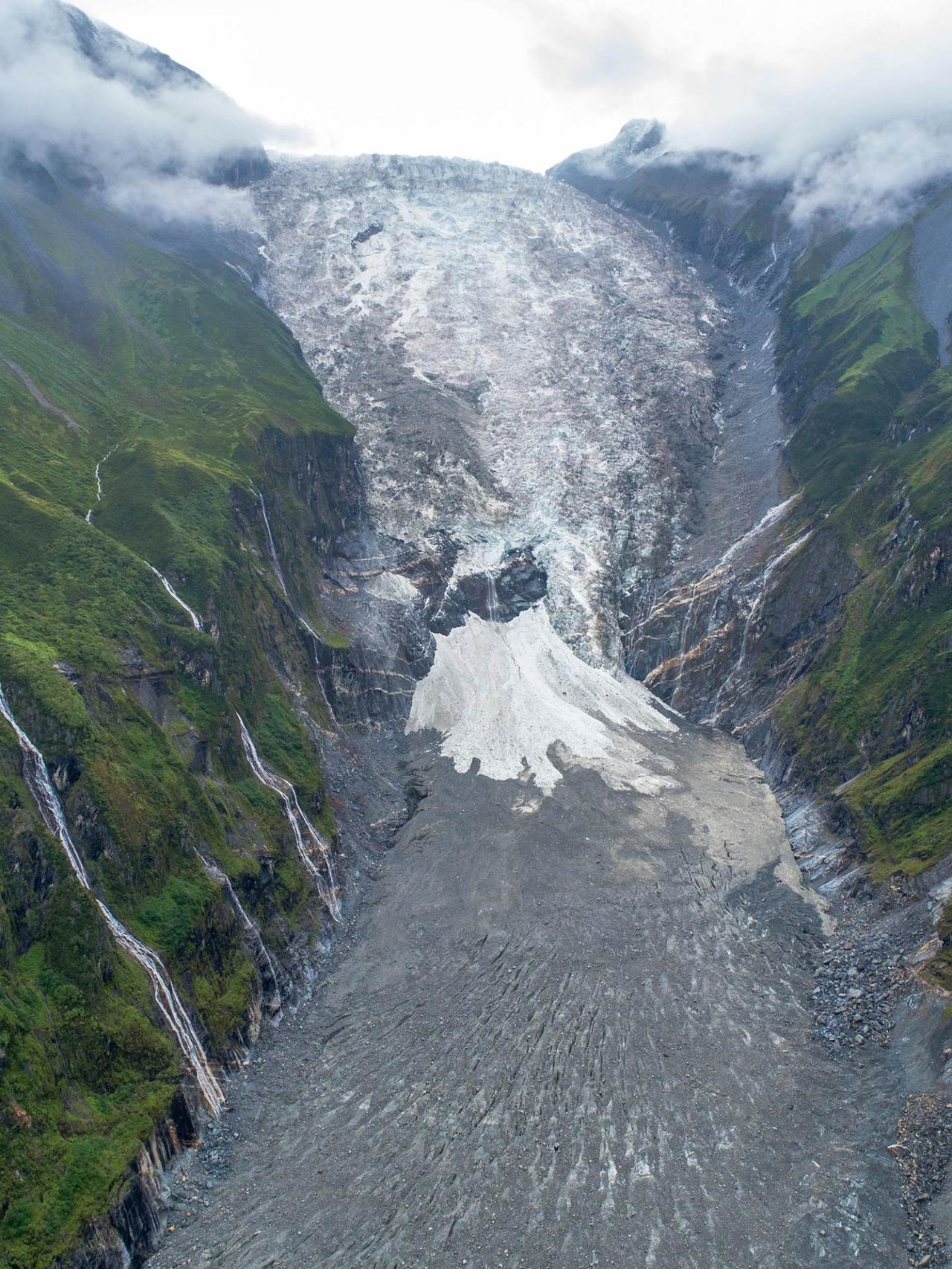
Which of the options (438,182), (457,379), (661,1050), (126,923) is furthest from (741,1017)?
(438,182)

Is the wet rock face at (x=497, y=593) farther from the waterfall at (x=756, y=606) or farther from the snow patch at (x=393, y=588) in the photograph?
the waterfall at (x=756, y=606)

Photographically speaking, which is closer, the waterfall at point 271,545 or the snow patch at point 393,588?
the waterfall at point 271,545

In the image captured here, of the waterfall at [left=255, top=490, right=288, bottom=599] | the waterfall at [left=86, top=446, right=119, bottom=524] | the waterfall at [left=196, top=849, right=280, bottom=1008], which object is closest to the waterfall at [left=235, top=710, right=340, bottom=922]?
the waterfall at [left=196, top=849, right=280, bottom=1008]

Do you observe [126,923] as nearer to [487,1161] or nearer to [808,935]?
[487,1161]

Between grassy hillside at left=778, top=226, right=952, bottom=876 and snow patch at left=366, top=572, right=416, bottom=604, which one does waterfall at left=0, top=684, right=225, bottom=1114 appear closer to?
grassy hillside at left=778, top=226, right=952, bottom=876

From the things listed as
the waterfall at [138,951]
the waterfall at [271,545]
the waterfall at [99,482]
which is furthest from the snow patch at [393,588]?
the waterfall at [138,951]

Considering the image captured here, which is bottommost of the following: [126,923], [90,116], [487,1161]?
[487,1161]
